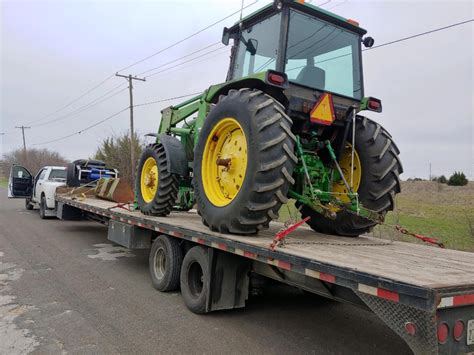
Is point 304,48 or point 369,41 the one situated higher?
point 369,41

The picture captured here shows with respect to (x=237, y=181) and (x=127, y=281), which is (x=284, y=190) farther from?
(x=127, y=281)

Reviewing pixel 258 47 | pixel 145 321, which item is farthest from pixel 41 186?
pixel 258 47

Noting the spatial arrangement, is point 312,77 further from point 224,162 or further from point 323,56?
point 224,162

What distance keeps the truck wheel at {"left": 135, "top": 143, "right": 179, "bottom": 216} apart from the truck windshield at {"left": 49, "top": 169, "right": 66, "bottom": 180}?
864cm

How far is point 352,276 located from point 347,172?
10.2 ft

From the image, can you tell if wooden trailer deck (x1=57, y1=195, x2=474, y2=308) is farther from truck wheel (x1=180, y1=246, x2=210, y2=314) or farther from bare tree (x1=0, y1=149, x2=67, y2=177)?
bare tree (x1=0, y1=149, x2=67, y2=177)

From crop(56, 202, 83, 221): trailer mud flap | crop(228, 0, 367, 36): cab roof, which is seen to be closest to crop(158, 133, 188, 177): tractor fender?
crop(228, 0, 367, 36): cab roof

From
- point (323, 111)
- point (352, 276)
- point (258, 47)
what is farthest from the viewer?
point (258, 47)

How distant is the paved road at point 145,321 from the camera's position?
430 centimetres

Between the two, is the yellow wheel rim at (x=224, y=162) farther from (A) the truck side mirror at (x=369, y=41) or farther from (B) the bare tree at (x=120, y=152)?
(B) the bare tree at (x=120, y=152)

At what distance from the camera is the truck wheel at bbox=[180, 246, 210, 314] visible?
509cm

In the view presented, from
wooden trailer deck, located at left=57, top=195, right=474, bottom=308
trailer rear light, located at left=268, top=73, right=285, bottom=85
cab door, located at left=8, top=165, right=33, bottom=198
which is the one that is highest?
trailer rear light, located at left=268, top=73, right=285, bottom=85

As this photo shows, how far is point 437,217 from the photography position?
1791 cm

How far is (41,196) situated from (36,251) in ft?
22.2
